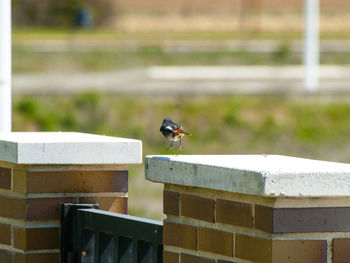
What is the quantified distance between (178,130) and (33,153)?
659 mm

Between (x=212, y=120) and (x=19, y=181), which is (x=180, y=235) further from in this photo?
(x=212, y=120)

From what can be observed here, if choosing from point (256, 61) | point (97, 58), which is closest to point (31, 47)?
point (97, 58)

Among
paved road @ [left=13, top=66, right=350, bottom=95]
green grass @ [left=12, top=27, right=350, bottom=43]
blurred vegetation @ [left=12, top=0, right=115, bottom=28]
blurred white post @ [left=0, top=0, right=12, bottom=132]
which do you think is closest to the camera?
blurred white post @ [left=0, top=0, right=12, bottom=132]

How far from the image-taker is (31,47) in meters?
37.3

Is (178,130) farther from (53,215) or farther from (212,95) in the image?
(212,95)

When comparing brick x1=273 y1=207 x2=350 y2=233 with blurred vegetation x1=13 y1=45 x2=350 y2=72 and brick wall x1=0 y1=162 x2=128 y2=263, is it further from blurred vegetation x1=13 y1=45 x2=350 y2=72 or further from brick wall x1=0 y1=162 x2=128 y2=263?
blurred vegetation x1=13 y1=45 x2=350 y2=72

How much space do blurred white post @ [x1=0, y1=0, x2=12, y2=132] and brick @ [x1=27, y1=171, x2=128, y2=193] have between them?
0.87 meters

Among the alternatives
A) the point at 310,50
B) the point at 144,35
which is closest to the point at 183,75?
the point at 310,50

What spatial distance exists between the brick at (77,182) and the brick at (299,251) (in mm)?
1370

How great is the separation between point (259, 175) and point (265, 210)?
0.33 feet

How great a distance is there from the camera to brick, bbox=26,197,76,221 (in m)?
3.98

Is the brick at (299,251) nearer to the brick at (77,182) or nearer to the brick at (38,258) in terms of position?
the brick at (77,182)

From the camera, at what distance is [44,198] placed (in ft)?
13.2

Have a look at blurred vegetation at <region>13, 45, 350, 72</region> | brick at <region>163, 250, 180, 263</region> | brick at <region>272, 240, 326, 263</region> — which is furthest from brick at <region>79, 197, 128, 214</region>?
blurred vegetation at <region>13, 45, 350, 72</region>
